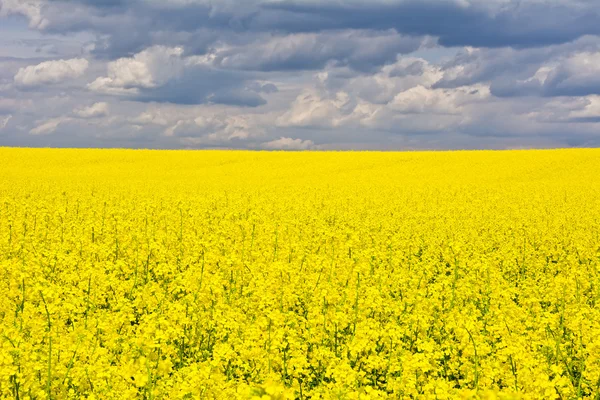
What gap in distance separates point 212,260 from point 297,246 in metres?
2.47

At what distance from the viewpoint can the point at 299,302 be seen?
833 cm

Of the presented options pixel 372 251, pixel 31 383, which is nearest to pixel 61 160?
pixel 372 251

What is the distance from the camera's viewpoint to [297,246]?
11859 mm

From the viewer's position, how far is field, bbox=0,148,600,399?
17.7 ft

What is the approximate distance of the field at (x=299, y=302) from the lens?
539cm

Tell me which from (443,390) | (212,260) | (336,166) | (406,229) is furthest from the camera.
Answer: (336,166)

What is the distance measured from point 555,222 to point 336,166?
26.8 m

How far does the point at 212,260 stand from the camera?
990 cm

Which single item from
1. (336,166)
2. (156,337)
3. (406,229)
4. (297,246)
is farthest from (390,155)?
(156,337)

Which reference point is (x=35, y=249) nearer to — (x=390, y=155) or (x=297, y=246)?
(x=297, y=246)

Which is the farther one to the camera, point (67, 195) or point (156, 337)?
point (67, 195)

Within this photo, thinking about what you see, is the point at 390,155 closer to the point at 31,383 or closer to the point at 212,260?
the point at 212,260

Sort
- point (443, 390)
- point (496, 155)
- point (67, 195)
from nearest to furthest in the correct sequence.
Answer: point (443, 390)
point (67, 195)
point (496, 155)

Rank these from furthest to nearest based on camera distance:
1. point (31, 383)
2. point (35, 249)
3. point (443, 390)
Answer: point (35, 249)
point (31, 383)
point (443, 390)
